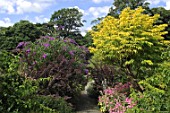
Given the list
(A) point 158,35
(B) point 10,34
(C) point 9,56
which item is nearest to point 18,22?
(B) point 10,34

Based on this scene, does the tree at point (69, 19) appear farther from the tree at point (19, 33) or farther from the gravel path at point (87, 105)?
the gravel path at point (87, 105)

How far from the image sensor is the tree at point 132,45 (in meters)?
8.89

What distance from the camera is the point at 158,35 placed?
957 centimetres

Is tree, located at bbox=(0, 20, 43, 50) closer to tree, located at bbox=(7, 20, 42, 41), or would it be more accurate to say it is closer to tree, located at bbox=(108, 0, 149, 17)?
tree, located at bbox=(7, 20, 42, 41)

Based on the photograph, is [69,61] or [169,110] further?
[69,61]

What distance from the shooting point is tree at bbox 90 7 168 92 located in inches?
350

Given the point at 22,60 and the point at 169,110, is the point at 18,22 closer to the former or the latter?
the point at 22,60

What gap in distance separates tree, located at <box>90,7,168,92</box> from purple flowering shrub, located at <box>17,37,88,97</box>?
1.45 m

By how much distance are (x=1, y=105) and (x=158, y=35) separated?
7.27 metres

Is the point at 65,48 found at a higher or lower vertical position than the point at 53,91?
higher

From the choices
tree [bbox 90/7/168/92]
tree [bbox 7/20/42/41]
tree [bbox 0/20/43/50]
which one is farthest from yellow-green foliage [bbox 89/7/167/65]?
tree [bbox 7/20/42/41]

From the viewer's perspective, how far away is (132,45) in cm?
880

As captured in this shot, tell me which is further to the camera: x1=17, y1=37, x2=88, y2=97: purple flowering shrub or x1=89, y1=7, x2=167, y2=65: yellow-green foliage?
x1=89, y1=7, x2=167, y2=65: yellow-green foliage

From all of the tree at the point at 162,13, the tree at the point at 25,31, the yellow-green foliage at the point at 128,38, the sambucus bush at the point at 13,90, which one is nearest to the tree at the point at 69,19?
the tree at the point at 25,31
